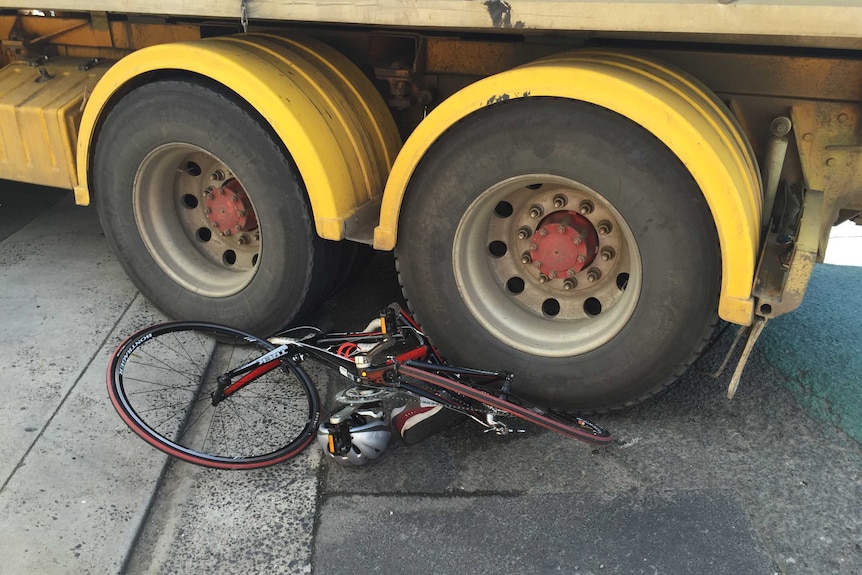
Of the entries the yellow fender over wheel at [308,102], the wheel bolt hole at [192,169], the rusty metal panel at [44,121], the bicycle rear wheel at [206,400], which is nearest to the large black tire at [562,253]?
the yellow fender over wheel at [308,102]

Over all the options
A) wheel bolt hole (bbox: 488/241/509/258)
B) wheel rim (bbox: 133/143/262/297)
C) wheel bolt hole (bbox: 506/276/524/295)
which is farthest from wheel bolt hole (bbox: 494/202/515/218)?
wheel rim (bbox: 133/143/262/297)

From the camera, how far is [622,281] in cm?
298

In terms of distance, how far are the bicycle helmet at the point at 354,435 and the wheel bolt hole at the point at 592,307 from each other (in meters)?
1.00

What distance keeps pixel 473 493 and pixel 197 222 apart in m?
2.07

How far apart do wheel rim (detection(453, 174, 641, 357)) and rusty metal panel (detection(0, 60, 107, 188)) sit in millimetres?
2226

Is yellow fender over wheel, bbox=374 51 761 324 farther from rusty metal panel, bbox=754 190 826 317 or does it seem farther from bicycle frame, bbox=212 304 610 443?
bicycle frame, bbox=212 304 610 443

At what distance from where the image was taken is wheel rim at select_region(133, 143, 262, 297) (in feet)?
11.4

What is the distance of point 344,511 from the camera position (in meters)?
2.60

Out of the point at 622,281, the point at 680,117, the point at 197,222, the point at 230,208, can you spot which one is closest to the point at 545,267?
the point at 622,281

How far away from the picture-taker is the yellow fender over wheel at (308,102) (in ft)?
9.50

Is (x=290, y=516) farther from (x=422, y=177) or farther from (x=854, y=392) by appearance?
(x=854, y=392)

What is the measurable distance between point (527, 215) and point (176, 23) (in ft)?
7.12

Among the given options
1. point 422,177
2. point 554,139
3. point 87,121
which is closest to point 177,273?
point 87,121

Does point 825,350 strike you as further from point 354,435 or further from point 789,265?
point 354,435
